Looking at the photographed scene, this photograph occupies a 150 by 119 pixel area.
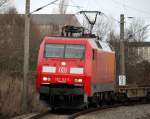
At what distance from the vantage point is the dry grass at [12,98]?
2077 centimetres

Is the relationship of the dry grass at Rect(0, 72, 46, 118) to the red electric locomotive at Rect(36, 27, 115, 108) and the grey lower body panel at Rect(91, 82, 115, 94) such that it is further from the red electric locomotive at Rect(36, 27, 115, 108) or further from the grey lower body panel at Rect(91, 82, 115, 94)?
the grey lower body panel at Rect(91, 82, 115, 94)

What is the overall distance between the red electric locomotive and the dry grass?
3.80 ft

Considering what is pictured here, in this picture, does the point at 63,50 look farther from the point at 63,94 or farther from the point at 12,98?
the point at 12,98

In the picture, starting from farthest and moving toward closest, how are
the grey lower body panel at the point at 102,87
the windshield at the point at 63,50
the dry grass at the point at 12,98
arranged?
the grey lower body panel at the point at 102,87, the windshield at the point at 63,50, the dry grass at the point at 12,98

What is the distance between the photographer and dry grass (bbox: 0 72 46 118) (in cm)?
Answer: 2077

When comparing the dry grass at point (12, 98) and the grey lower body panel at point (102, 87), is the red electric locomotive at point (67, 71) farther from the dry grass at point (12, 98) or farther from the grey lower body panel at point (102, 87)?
the dry grass at point (12, 98)

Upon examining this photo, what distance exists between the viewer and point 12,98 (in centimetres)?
2191

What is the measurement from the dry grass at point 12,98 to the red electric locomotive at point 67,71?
116 cm

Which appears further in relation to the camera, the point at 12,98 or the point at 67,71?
the point at 67,71

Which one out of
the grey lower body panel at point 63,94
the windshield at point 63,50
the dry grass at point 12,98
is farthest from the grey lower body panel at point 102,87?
the dry grass at point 12,98

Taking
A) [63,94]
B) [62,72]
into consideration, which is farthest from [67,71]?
[63,94]

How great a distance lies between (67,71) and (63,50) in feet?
3.71

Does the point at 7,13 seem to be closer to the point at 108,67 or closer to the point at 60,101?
the point at 108,67

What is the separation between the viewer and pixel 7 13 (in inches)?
1981
